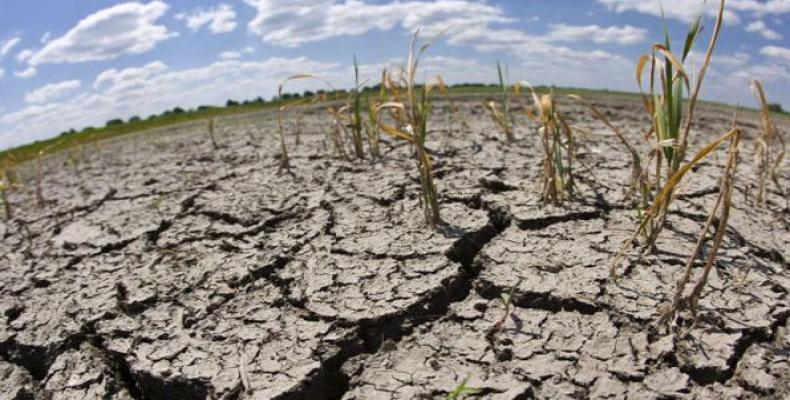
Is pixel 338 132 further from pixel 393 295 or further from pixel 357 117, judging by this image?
pixel 393 295

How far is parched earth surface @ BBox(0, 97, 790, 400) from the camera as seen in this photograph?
135 cm

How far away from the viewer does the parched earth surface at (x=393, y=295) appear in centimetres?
135

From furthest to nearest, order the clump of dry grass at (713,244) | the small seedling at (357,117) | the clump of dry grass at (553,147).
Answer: the small seedling at (357,117)
the clump of dry grass at (553,147)
the clump of dry grass at (713,244)

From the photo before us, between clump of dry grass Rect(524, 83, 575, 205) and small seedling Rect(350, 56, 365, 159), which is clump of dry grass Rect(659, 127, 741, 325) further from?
small seedling Rect(350, 56, 365, 159)

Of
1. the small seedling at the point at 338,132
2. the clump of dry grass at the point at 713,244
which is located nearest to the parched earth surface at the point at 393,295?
the clump of dry grass at the point at 713,244

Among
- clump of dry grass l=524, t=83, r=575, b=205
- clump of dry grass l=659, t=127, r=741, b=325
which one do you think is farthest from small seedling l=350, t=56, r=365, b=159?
clump of dry grass l=659, t=127, r=741, b=325

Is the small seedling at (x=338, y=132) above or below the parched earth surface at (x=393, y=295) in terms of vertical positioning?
above

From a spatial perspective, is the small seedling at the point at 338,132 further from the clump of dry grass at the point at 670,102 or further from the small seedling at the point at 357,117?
the clump of dry grass at the point at 670,102

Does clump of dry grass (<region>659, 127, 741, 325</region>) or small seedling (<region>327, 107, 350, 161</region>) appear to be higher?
small seedling (<region>327, 107, 350, 161</region>)

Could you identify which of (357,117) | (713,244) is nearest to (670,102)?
(713,244)

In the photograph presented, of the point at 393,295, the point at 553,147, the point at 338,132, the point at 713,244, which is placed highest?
the point at 338,132

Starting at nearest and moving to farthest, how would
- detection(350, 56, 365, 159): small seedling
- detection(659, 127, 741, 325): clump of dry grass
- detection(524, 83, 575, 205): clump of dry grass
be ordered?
detection(659, 127, 741, 325): clump of dry grass, detection(524, 83, 575, 205): clump of dry grass, detection(350, 56, 365, 159): small seedling

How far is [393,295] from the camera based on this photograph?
166cm

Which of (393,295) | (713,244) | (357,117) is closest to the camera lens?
(713,244)
